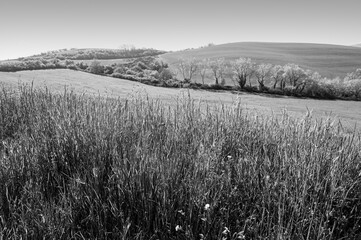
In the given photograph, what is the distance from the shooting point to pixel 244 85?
46.7 metres

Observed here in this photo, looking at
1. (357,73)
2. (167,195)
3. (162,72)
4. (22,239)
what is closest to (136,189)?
(167,195)

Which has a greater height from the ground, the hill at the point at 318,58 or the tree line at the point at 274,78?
the hill at the point at 318,58

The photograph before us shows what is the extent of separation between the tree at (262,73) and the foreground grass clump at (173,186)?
4507 centimetres

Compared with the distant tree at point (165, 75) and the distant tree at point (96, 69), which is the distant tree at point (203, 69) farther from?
the distant tree at point (96, 69)

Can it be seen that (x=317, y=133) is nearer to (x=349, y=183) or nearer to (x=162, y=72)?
(x=349, y=183)

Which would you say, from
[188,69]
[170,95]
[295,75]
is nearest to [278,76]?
[295,75]

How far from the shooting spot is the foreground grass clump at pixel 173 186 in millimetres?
2510

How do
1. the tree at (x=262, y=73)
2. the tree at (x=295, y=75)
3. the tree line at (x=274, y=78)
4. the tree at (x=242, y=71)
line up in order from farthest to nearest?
1. the tree at (x=242, y=71)
2. the tree at (x=262, y=73)
3. the tree at (x=295, y=75)
4. the tree line at (x=274, y=78)

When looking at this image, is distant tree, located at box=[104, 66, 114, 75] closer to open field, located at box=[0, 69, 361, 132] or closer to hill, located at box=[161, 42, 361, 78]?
open field, located at box=[0, 69, 361, 132]

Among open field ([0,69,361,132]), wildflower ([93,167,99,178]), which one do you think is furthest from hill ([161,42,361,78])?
wildflower ([93,167,99,178])

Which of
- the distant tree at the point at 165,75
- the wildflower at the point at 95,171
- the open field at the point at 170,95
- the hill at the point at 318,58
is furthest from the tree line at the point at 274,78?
the wildflower at the point at 95,171

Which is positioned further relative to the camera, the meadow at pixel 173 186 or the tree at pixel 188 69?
the tree at pixel 188 69

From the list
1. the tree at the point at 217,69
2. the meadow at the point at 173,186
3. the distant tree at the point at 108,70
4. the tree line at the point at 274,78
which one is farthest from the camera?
the distant tree at the point at 108,70

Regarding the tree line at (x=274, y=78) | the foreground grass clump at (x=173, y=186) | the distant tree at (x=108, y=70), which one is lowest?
the tree line at (x=274, y=78)
